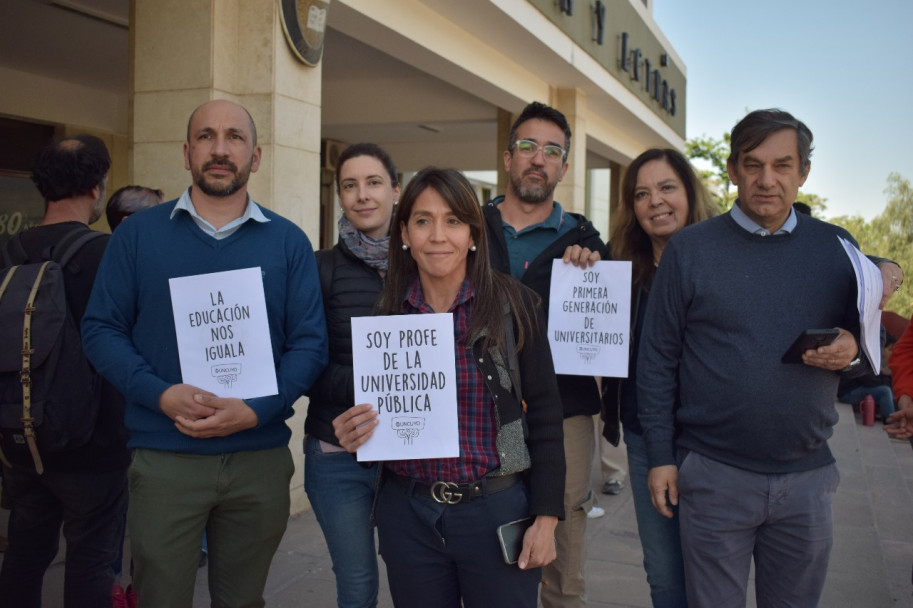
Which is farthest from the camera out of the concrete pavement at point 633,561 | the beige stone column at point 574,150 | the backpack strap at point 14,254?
the beige stone column at point 574,150

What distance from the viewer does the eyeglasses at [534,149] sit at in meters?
3.40

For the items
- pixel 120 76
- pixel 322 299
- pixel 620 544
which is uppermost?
pixel 120 76

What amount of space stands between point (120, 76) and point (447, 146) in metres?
8.35

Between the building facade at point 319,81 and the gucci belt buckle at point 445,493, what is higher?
the building facade at point 319,81

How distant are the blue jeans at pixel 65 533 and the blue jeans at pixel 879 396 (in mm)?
9688

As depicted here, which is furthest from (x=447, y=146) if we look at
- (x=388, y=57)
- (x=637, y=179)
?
(x=637, y=179)

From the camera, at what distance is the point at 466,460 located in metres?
2.43

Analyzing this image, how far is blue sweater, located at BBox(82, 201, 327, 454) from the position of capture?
2.74 metres

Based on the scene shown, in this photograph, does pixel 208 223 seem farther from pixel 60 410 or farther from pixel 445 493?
pixel 445 493

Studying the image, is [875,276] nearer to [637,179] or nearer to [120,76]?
[637,179]

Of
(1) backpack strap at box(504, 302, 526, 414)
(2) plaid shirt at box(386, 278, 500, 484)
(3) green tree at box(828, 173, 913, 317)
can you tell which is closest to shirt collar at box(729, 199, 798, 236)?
(1) backpack strap at box(504, 302, 526, 414)

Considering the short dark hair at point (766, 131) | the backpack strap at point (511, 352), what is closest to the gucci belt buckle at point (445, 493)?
the backpack strap at point (511, 352)

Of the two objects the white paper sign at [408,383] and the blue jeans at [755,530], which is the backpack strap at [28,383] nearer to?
the white paper sign at [408,383]

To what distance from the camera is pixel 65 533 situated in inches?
128
